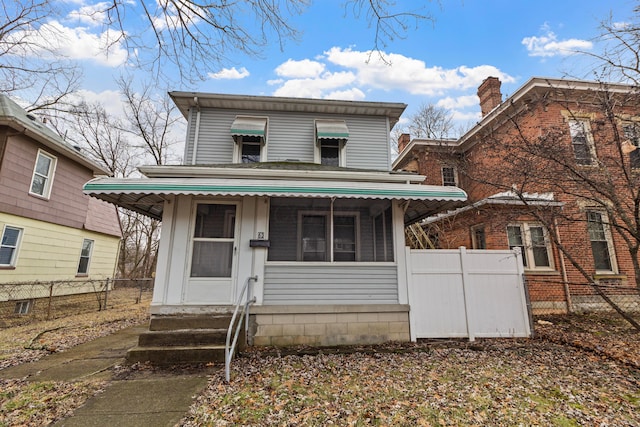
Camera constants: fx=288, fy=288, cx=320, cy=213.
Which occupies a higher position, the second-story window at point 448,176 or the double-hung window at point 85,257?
the second-story window at point 448,176

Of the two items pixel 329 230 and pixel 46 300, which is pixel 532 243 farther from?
pixel 46 300

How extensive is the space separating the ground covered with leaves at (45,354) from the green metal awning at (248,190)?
122 inches

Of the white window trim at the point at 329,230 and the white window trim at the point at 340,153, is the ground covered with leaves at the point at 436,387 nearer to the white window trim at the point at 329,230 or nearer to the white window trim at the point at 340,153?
the white window trim at the point at 329,230

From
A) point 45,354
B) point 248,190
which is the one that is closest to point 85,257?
point 45,354

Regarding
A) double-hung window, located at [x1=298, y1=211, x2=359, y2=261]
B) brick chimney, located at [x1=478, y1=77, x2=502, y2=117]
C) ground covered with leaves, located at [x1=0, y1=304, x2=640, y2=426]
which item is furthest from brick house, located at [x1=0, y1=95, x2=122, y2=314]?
brick chimney, located at [x1=478, y1=77, x2=502, y2=117]

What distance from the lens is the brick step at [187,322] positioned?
5348mm

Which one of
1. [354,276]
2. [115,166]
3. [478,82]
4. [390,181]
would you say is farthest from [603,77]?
[115,166]

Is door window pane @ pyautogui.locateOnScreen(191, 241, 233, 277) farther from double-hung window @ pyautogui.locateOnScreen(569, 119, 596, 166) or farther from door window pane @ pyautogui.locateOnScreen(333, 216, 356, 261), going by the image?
double-hung window @ pyautogui.locateOnScreen(569, 119, 596, 166)

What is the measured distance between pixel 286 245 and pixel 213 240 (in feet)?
5.06

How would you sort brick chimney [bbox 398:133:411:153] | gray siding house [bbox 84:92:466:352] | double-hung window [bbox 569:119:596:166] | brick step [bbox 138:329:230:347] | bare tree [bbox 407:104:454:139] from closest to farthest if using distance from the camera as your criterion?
brick step [bbox 138:329:230:347]
gray siding house [bbox 84:92:466:352]
double-hung window [bbox 569:119:596:166]
brick chimney [bbox 398:133:411:153]
bare tree [bbox 407:104:454:139]

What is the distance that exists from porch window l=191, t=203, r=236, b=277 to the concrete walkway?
193 centimetres

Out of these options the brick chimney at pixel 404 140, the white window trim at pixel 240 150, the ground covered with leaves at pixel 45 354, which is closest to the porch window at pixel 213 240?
the ground covered with leaves at pixel 45 354

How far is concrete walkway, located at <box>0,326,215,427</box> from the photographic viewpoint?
3.29 m

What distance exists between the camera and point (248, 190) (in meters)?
5.48
